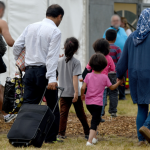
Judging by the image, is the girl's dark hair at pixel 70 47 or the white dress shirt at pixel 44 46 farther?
the girl's dark hair at pixel 70 47

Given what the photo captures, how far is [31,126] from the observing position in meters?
3.95

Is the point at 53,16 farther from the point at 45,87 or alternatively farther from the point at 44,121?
the point at 44,121

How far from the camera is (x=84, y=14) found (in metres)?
9.73

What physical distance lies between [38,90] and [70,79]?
75cm

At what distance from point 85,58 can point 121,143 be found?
5.14 meters

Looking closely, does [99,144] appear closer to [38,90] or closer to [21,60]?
[38,90]

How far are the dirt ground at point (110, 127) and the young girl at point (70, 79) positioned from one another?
0.55m

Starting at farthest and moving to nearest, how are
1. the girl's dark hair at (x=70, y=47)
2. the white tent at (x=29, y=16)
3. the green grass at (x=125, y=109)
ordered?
1. the white tent at (x=29, y=16)
2. the green grass at (x=125, y=109)
3. the girl's dark hair at (x=70, y=47)

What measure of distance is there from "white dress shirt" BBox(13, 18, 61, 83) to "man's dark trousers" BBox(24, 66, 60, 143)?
0.36ft

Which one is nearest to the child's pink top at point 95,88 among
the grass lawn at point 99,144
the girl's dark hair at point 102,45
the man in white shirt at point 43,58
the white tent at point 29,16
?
the man in white shirt at point 43,58

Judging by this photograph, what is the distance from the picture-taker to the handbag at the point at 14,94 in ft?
15.9

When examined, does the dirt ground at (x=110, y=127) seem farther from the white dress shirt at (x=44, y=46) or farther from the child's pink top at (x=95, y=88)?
the white dress shirt at (x=44, y=46)

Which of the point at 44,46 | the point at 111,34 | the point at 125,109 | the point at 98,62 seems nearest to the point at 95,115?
the point at 98,62

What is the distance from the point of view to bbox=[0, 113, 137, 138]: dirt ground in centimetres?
557
